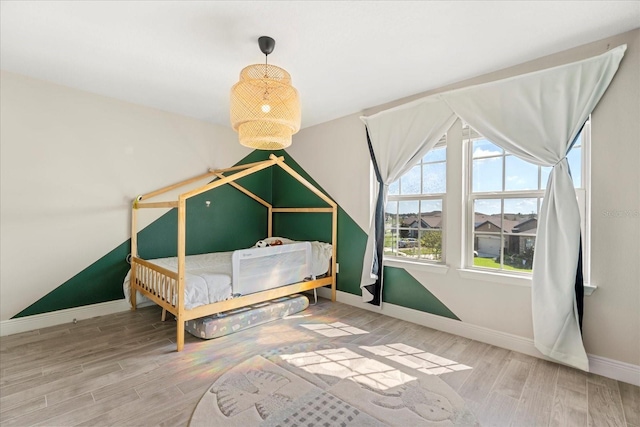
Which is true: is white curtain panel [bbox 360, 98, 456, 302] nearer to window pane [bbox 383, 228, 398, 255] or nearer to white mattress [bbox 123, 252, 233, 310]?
window pane [bbox 383, 228, 398, 255]

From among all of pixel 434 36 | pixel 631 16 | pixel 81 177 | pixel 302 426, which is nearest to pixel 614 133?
pixel 631 16

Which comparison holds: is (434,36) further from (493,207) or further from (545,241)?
(545,241)

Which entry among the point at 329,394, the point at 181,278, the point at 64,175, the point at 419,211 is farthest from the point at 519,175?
the point at 64,175

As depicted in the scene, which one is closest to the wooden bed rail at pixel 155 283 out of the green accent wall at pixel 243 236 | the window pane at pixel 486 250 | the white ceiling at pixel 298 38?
the green accent wall at pixel 243 236

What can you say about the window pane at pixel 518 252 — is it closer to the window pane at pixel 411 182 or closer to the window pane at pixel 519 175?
the window pane at pixel 519 175

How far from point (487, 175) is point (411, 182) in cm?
75

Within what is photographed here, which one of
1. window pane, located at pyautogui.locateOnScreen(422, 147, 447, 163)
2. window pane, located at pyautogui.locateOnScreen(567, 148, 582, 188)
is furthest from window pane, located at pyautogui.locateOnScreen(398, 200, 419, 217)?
window pane, located at pyautogui.locateOnScreen(567, 148, 582, 188)

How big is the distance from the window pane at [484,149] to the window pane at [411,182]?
0.59 m

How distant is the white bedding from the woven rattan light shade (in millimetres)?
1360

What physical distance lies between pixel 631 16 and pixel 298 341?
3235mm

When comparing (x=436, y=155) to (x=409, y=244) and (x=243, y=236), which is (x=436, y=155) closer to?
(x=409, y=244)

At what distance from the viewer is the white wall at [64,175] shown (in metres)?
2.64

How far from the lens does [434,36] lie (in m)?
2.01

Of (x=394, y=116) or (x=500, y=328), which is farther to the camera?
(x=394, y=116)
